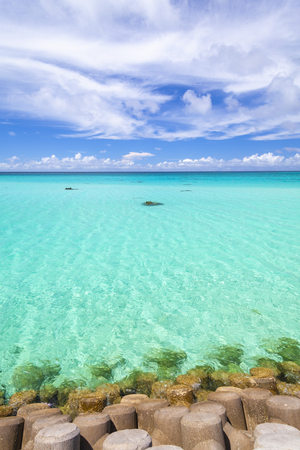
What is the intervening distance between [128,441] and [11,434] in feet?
3.77

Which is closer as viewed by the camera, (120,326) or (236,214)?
(120,326)

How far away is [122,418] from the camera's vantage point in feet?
8.82

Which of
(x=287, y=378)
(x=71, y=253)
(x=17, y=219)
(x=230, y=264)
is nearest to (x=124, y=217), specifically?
(x=17, y=219)

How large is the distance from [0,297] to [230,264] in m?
5.59

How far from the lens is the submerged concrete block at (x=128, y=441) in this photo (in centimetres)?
210

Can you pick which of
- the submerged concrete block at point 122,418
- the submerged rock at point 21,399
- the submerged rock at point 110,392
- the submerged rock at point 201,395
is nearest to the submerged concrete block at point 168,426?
the submerged concrete block at point 122,418

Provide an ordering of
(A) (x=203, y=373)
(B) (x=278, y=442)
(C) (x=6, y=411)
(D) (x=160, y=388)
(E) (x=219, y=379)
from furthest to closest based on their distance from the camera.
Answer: (A) (x=203, y=373)
(E) (x=219, y=379)
(D) (x=160, y=388)
(C) (x=6, y=411)
(B) (x=278, y=442)

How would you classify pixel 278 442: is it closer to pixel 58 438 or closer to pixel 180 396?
pixel 180 396

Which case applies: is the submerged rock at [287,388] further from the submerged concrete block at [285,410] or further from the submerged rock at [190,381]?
the submerged rock at [190,381]

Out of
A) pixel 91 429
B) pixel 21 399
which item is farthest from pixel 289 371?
pixel 21 399

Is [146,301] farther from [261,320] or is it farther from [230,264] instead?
[230,264]

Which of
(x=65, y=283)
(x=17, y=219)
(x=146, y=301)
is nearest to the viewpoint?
(x=146, y=301)

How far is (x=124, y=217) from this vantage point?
14.8 m

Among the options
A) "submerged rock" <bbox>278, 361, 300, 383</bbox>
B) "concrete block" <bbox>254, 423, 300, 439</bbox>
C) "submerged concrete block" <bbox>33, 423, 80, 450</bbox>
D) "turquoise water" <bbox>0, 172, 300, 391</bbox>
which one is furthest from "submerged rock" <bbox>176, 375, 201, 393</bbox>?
"submerged concrete block" <bbox>33, 423, 80, 450</bbox>
